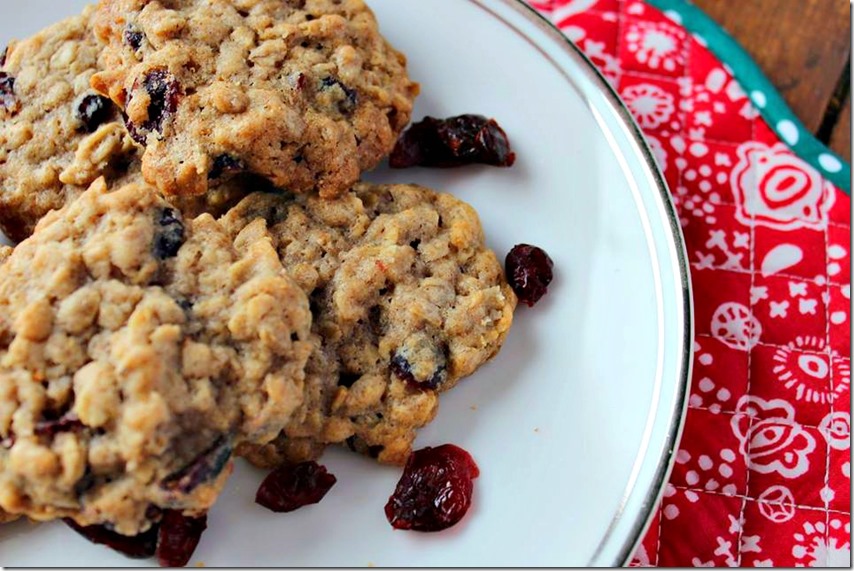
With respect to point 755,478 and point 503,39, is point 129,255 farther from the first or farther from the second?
point 755,478

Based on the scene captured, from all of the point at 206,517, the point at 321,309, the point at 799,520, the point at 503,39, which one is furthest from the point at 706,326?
the point at 206,517

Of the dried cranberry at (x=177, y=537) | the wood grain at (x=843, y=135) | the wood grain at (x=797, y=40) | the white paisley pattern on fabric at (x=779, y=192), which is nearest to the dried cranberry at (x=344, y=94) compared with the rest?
the dried cranberry at (x=177, y=537)

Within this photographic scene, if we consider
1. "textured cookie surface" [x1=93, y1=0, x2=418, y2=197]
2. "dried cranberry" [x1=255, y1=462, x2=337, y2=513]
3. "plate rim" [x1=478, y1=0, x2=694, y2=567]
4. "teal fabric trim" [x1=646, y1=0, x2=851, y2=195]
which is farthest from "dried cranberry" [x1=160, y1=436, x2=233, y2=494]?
"teal fabric trim" [x1=646, y1=0, x2=851, y2=195]

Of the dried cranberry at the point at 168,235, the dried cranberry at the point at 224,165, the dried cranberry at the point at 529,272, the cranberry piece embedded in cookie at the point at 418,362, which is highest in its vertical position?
the dried cranberry at the point at 224,165

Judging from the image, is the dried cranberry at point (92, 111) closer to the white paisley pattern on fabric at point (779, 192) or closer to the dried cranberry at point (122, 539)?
the dried cranberry at point (122, 539)

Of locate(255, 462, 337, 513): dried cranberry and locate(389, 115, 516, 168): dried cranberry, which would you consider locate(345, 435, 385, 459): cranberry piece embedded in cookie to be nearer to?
locate(255, 462, 337, 513): dried cranberry
